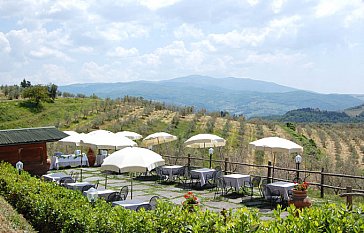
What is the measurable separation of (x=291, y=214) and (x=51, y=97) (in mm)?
44542

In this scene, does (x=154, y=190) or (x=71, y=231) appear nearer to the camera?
(x=71, y=231)

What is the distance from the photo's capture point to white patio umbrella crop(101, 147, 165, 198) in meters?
11.1

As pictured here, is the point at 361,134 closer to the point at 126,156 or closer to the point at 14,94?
the point at 126,156

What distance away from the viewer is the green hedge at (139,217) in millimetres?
5406

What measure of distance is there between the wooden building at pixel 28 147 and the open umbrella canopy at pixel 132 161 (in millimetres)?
6972

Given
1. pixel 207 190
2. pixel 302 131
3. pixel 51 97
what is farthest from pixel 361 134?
pixel 51 97

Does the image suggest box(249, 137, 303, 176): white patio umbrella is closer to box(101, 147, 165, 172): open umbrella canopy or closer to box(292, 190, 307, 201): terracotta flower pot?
box(292, 190, 307, 201): terracotta flower pot

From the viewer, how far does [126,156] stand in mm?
11367

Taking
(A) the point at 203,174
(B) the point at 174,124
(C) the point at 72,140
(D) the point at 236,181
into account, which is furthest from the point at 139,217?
(B) the point at 174,124

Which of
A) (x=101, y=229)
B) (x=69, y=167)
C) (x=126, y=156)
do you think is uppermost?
(x=126, y=156)

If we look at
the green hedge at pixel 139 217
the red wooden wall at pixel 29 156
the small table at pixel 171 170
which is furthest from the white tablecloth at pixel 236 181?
the red wooden wall at pixel 29 156

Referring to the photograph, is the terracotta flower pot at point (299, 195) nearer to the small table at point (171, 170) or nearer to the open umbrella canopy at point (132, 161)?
the open umbrella canopy at point (132, 161)

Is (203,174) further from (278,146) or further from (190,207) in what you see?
(190,207)

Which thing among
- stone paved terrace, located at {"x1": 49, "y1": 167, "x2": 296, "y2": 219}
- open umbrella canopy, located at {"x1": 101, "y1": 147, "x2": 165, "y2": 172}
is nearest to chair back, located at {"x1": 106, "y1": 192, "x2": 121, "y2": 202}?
open umbrella canopy, located at {"x1": 101, "y1": 147, "x2": 165, "y2": 172}
